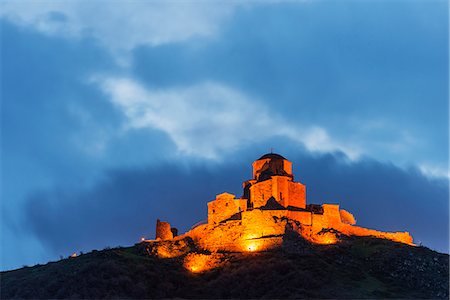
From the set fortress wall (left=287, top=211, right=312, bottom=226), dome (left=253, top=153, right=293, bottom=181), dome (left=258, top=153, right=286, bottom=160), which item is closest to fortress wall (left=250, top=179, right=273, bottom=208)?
dome (left=253, top=153, right=293, bottom=181)

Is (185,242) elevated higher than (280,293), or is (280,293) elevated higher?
(185,242)

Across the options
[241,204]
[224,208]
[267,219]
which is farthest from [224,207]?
[267,219]

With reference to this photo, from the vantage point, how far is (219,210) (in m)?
73.0

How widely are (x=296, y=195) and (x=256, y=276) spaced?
660 inches

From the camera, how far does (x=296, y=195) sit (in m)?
73.1

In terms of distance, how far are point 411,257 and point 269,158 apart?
21.9m

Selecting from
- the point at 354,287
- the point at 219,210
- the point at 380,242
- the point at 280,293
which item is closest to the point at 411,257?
the point at 380,242

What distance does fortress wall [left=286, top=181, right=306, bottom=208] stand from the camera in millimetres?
72500

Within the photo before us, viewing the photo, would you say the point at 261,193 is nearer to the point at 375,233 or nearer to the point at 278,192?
the point at 278,192

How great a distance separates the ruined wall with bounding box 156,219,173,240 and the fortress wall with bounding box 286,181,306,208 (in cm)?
1481

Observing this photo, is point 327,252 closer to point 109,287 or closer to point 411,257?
point 411,257

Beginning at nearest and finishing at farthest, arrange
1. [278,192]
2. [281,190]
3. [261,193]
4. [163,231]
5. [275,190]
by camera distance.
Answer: [275,190]
[278,192]
[281,190]
[261,193]
[163,231]

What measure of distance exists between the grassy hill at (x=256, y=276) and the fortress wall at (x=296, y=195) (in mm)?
8013

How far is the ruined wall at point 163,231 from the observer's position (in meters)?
75.2
